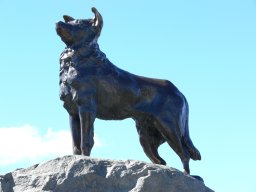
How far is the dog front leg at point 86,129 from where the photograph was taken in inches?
277

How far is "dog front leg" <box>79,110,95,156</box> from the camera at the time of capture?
7.04 metres

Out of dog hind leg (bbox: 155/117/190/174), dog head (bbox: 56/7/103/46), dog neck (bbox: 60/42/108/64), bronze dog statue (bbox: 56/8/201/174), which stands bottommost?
dog hind leg (bbox: 155/117/190/174)

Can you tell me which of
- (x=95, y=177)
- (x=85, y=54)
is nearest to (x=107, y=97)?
(x=85, y=54)

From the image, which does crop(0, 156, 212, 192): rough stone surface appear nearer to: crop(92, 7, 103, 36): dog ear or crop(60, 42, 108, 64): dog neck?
crop(60, 42, 108, 64): dog neck

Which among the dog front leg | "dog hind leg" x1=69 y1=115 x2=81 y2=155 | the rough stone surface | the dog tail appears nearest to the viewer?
the rough stone surface

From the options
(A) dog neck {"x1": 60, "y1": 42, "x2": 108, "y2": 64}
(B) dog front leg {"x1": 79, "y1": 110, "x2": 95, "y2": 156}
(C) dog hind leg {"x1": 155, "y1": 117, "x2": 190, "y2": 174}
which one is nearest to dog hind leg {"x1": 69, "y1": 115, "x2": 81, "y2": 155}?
(B) dog front leg {"x1": 79, "y1": 110, "x2": 95, "y2": 156}

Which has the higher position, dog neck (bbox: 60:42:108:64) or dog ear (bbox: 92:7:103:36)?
dog ear (bbox: 92:7:103:36)

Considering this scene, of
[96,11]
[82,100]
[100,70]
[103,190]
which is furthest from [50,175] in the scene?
[96,11]

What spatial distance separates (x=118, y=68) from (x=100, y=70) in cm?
34

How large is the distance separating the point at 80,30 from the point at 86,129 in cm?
121

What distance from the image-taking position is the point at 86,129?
707cm

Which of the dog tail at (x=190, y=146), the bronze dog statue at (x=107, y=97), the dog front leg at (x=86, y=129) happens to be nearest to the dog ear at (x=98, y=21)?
the bronze dog statue at (x=107, y=97)

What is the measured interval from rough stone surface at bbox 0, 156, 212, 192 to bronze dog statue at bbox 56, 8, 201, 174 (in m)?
0.57

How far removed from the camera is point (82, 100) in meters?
7.06
